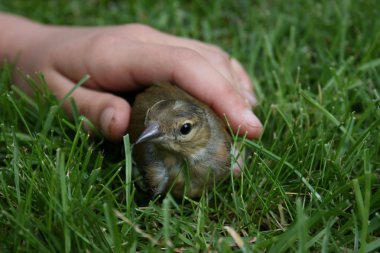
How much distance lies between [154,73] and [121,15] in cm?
185

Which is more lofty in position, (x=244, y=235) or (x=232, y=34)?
(x=232, y=34)

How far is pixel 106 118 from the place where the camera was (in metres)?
3.07

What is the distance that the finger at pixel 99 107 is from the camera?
10.0ft

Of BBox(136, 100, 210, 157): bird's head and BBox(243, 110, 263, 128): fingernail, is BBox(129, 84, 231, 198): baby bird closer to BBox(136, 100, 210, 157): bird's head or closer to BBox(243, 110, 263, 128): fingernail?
BBox(136, 100, 210, 157): bird's head

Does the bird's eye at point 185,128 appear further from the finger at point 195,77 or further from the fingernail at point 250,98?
the fingernail at point 250,98

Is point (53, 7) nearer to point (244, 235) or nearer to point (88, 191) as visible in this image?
point (88, 191)

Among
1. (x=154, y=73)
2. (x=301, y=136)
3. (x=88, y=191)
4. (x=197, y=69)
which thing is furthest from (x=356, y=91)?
(x=88, y=191)

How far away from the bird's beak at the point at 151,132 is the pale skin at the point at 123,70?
0.36 metres

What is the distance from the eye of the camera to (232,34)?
15.6 ft

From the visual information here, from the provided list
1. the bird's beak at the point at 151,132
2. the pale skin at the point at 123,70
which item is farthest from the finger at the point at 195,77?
the bird's beak at the point at 151,132

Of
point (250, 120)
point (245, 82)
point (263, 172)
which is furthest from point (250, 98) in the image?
point (263, 172)

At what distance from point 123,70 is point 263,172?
1118 mm

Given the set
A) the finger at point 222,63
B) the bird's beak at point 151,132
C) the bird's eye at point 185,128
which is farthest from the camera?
the finger at point 222,63

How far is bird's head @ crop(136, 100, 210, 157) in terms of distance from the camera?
2740 millimetres
